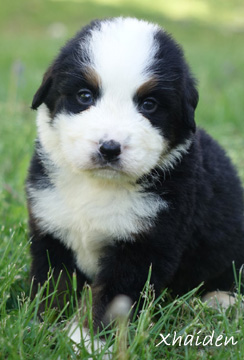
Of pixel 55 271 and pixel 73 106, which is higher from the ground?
pixel 73 106

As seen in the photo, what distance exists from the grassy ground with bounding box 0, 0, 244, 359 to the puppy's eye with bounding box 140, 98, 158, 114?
0.95 metres

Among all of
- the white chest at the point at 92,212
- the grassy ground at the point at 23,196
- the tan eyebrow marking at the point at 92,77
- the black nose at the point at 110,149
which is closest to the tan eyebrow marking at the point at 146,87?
the tan eyebrow marking at the point at 92,77

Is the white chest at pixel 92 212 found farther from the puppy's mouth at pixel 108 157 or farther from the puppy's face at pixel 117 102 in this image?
the puppy's mouth at pixel 108 157

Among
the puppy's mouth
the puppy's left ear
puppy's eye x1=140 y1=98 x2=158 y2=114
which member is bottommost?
the puppy's mouth

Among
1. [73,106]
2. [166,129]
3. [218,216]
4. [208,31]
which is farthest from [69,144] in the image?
[208,31]

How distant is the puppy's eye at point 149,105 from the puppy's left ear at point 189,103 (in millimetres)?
175

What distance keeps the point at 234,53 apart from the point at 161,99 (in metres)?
10.8

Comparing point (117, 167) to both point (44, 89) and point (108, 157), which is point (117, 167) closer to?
point (108, 157)

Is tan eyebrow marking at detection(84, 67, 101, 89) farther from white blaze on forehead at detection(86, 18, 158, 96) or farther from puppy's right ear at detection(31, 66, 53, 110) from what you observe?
puppy's right ear at detection(31, 66, 53, 110)

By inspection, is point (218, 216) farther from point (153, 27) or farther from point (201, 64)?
point (201, 64)

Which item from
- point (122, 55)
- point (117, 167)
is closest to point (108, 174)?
point (117, 167)

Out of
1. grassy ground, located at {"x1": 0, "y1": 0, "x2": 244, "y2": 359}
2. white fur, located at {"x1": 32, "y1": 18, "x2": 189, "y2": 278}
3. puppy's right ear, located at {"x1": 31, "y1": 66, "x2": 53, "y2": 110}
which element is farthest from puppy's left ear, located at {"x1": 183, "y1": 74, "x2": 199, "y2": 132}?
grassy ground, located at {"x1": 0, "y1": 0, "x2": 244, "y2": 359}

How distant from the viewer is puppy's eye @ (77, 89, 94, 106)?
301 centimetres

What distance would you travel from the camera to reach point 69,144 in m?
2.98
